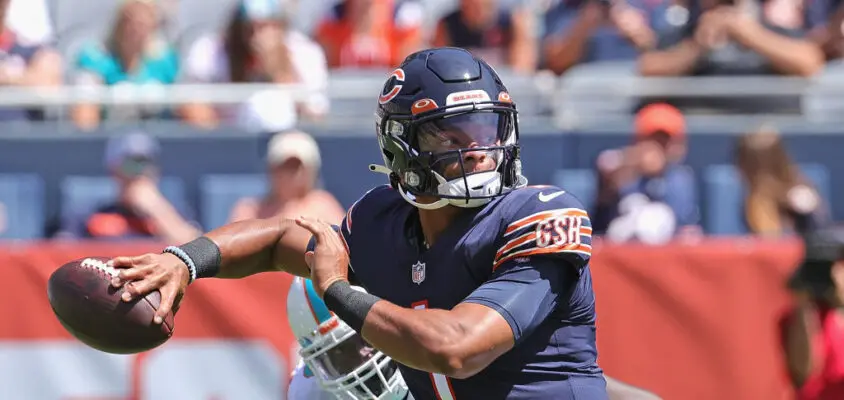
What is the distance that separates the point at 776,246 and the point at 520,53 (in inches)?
114

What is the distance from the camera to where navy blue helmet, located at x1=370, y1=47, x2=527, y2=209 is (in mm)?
3570

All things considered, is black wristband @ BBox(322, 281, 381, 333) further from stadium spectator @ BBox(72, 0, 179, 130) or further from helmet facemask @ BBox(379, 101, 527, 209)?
stadium spectator @ BBox(72, 0, 179, 130)

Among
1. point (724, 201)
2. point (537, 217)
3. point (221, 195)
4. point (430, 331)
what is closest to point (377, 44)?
point (221, 195)

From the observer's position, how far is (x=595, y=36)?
864 centimetres

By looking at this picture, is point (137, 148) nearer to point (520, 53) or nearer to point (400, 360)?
point (520, 53)

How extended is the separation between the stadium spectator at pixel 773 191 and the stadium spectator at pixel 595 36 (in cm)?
127

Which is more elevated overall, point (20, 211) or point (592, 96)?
point (592, 96)

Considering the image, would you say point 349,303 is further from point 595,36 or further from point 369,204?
point 595,36

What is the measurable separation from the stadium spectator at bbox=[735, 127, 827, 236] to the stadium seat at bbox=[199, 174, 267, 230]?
2.89 metres

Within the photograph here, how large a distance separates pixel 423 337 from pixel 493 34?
564 cm

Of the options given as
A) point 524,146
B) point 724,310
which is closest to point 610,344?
point 724,310

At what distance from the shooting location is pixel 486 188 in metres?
3.55

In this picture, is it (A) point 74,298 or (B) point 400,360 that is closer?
(B) point 400,360

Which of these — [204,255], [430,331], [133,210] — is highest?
[204,255]
